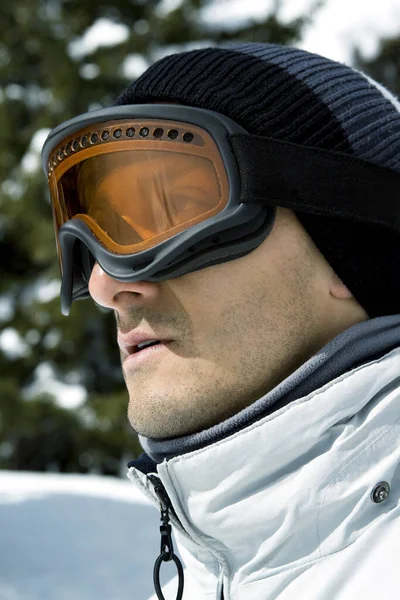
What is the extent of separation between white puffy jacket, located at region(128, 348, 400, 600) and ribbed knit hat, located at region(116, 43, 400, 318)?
0.30 meters

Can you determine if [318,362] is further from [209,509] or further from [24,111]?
[24,111]

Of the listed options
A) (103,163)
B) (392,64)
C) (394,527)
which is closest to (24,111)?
(392,64)

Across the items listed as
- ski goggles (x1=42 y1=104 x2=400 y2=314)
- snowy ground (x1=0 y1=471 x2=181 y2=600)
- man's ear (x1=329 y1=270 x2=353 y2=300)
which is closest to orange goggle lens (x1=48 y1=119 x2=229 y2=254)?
ski goggles (x1=42 y1=104 x2=400 y2=314)

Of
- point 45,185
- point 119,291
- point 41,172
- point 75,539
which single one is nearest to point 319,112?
point 119,291

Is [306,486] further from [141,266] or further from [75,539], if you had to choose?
[75,539]

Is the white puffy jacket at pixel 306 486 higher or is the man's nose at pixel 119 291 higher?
the man's nose at pixel 119 291

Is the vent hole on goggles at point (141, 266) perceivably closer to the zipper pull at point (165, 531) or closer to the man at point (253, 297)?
the man at point (253, 297)

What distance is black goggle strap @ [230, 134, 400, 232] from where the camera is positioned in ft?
5.35

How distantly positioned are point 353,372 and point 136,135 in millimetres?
729

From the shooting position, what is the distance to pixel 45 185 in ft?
32.2

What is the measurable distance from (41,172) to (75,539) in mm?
5409

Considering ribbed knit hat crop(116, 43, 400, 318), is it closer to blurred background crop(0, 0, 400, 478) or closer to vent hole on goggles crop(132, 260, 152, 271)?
vent hole on goggles crop(132, 260, 152, 271)

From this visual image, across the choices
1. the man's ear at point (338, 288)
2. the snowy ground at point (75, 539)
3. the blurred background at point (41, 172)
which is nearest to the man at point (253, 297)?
the man's ear at point (338, 288)

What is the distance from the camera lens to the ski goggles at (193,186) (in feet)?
5.34
